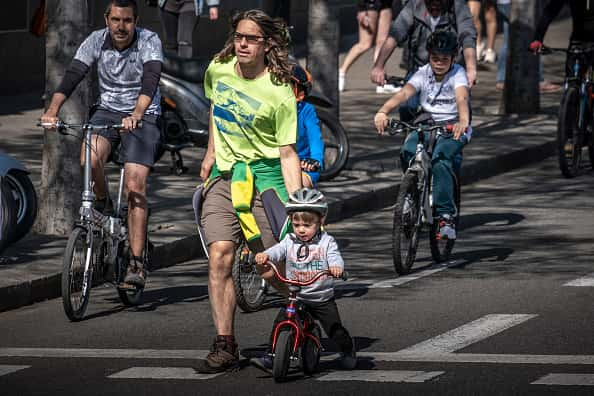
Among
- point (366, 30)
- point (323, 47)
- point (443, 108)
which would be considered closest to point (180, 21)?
point (323, 47)

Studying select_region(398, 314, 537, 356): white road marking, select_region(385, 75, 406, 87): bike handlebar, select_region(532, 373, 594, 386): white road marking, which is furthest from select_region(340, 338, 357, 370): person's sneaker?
select_region(385, 75, 406, 87): bike handlebar

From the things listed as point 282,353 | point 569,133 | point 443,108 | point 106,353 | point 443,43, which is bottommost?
point 106,353

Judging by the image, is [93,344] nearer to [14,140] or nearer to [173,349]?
[173,349]

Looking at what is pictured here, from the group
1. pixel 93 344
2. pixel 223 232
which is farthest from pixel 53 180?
pixel 223 232

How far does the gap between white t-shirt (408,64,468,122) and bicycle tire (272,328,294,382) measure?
173 inches

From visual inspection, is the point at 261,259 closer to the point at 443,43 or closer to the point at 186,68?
the point at 443,43

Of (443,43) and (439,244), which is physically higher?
(443,43)

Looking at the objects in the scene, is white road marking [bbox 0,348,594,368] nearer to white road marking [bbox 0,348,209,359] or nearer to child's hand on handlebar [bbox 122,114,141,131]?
white road marking [bbox 0,348,209,359]

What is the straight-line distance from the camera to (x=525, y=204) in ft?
47.0

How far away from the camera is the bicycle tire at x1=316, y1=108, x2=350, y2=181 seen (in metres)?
15.1

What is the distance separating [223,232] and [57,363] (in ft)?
3.71

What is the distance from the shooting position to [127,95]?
10.5 metres

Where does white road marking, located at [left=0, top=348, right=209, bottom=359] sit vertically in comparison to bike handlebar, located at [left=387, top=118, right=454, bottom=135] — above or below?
below

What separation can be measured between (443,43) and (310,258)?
4091 mm
